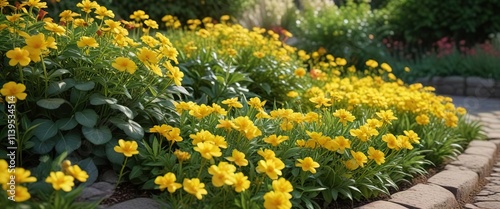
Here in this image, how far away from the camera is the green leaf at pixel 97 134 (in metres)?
2.66

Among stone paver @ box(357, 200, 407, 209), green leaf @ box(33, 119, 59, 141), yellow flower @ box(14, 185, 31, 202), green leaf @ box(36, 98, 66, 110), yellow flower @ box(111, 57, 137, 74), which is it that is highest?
yellow flower @ box(111, 57, 137, 74)

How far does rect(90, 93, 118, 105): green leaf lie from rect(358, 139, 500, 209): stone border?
127 centimetres

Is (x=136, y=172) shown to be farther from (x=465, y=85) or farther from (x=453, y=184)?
(x=465, y=85)

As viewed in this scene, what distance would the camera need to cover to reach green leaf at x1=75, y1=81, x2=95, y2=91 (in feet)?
8.86

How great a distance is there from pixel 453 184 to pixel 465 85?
4.53m

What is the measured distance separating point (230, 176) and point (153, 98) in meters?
0.86

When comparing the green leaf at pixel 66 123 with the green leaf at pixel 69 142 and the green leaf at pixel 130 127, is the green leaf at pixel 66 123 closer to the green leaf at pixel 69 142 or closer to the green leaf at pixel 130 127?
the green leaf at pixel 69 142

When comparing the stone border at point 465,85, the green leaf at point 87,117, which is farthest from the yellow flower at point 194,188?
the stone border at point 465,85

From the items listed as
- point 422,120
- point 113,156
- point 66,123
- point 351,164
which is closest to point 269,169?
point 351,164

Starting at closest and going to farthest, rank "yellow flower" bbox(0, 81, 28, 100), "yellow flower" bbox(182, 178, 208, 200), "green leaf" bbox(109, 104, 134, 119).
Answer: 1. "yellow flower" bbox(182, 178, 208, 200)
2. "yellow flower" bbox(0, 81, 28, 100)
3. "green leaf" bbox(109, 104, 134, 119)

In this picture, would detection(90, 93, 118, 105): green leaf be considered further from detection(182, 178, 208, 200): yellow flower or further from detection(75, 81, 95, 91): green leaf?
detection(182, 178, 208, 200): yellow flower

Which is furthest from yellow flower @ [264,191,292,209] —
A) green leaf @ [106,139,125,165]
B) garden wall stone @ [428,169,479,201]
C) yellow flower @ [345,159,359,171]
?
garden wall stone @ [428,169,479,201]

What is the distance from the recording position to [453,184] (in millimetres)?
3498

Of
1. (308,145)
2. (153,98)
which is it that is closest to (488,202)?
(308,145)
